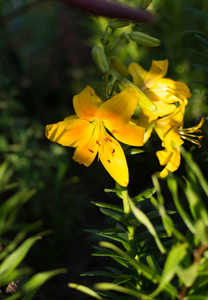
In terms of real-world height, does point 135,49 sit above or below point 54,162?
above

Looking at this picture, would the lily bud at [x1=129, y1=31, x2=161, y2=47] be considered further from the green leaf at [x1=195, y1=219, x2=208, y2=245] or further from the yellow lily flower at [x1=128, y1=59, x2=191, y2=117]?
the green leaf at [x1=195, y1=219, x2=208, y2=245]

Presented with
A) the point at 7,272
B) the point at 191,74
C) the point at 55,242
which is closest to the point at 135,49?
the point at 191,74

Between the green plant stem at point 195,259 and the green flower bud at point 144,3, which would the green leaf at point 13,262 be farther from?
the green flower bud at point 144,3

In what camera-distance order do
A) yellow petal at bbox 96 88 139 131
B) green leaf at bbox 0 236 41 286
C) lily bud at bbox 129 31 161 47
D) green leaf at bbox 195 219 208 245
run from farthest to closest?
lily bud at bbox 129 31 161 47
yellow petal at bbox 96 88 139 131
green leaf at bbox 0 236 41 286
green leaf at bbox 195 219 208 245

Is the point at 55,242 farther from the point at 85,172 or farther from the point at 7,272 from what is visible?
the point at 7,272

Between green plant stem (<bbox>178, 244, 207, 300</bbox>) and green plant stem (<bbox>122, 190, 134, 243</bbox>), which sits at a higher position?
green plant stem (<bbox>178, 244, 207, 300</bbox>)

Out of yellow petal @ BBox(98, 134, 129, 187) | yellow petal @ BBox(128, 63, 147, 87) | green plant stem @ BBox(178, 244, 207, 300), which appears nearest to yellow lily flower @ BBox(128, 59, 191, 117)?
yellow petal @ BBox(128, 63, 147, 87)
